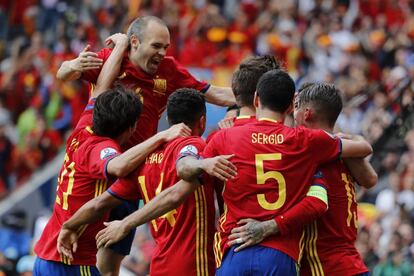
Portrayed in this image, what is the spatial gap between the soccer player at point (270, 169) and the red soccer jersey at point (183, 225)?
0.24 m

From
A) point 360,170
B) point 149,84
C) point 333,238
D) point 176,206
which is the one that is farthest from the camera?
point 149,84

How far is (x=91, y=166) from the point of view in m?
9.02

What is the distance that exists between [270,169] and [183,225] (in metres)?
0.78

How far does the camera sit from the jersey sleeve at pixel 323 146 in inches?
326

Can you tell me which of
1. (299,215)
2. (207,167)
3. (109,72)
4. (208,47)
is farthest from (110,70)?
(208,47)

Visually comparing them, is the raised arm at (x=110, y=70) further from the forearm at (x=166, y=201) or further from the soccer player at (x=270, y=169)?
the soccer player at (x=270, y=169)

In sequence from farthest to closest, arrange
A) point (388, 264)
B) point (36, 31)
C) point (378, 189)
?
point (36, 31) < point (378, 189) < point (388, 264)

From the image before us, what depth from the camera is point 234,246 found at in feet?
27.3

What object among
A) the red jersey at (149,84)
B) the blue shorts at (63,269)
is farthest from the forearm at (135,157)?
the red jersey at (149,84)

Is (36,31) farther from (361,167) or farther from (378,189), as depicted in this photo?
(361,167)

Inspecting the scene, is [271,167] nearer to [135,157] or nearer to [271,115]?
[271,115]

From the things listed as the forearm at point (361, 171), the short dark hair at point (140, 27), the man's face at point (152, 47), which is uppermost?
the short dark hair at point (140, 27)

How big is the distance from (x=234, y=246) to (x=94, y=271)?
1.47 metres

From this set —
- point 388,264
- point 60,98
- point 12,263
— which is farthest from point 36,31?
point 388,264
